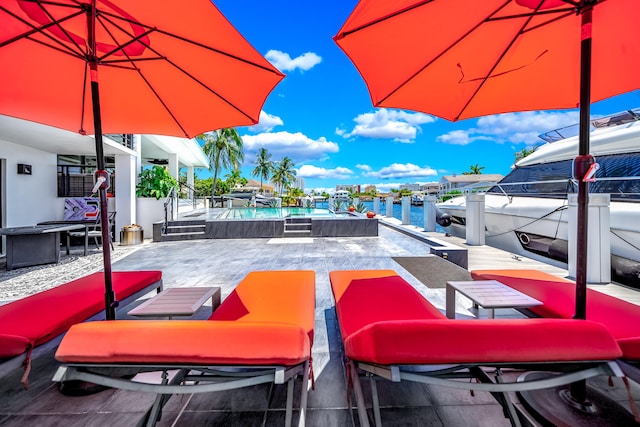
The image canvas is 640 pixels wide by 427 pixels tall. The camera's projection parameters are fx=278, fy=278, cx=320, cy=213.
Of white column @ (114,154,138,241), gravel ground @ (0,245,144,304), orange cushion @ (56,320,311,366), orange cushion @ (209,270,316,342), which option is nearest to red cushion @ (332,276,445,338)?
orange cushion @ (209,270,316,342)

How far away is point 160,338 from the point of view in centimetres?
120

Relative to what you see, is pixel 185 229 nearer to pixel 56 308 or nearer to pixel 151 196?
pixel 151 196

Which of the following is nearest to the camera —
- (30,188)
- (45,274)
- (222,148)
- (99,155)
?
(99,155)

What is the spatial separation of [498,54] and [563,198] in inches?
252

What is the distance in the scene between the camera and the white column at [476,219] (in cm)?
746

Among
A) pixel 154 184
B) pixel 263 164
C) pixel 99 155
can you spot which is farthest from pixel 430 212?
pixel 263 164

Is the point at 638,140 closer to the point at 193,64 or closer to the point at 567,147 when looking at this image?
the point at 567,147

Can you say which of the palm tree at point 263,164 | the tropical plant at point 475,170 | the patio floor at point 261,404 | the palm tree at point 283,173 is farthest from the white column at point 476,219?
the tropical plant at point 475,170

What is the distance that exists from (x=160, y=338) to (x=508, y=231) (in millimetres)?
9189

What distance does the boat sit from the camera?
16.7 feet

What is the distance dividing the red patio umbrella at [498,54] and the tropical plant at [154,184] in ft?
27.1

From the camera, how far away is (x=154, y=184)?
29.4 feet

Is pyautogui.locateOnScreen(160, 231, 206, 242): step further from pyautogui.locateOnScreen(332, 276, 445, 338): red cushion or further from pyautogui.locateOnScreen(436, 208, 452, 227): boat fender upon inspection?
pyautogui.locateOnScreen(436, 208, 452, 227): boat fender

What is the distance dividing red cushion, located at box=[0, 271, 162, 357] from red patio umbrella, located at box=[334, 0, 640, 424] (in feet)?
10.0
